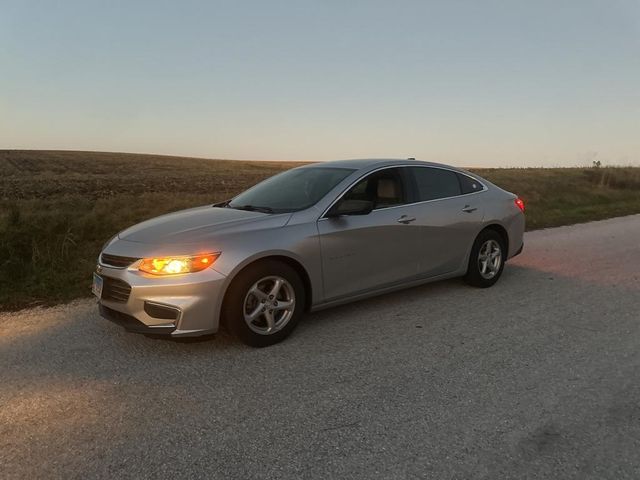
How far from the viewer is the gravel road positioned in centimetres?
269

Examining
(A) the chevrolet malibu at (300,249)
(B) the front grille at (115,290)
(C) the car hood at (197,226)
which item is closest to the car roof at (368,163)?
(A) the chevrolet malibu at (300,249)

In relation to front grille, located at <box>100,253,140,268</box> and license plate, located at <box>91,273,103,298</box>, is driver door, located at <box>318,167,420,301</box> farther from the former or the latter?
license plate, located at <box>91,273,103,298</box>

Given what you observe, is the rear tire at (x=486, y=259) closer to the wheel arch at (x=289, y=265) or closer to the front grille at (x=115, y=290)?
the wheel arch at (x=289, y=265)

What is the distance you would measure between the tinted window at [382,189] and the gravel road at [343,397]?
109 cm

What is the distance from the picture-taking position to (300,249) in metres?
4.34

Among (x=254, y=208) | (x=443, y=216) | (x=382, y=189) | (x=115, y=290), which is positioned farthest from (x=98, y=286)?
(x=443, y=216)

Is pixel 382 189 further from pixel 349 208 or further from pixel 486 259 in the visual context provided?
pixel 486 259

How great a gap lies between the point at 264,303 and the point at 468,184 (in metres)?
3.07

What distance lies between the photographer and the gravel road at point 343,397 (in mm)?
2691

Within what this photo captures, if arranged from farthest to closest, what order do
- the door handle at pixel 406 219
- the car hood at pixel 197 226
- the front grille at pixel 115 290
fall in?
the door handle at pixel 406 219
the car hood at pixel 197 226
the front grille at pixel 115 290

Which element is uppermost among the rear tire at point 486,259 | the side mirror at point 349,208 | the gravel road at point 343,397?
the side mirror at point 349,208

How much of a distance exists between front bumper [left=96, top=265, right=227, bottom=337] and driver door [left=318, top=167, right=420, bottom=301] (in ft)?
3.49

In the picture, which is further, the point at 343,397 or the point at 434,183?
the point at 434,183

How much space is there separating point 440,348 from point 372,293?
98 centimetres
